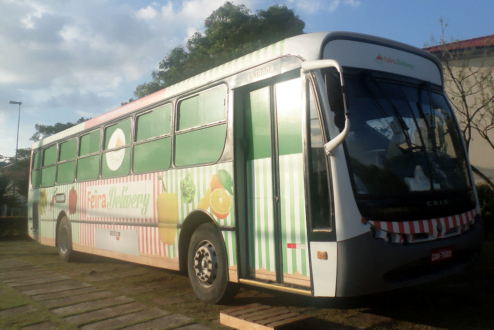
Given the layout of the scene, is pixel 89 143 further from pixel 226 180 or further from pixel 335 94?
pixel 335 94

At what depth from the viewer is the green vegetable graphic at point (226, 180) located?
521 cm

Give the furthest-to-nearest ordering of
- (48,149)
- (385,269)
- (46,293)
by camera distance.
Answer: (48,149) < (46,293) < (385,269)

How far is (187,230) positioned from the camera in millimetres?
6125

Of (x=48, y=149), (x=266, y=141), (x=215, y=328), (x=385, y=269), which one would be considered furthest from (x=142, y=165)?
(x=48, y=149)

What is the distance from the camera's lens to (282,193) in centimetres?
462

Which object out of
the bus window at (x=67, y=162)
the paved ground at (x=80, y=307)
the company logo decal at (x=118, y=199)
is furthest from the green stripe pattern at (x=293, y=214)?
the bus window at (x=67, y=162)

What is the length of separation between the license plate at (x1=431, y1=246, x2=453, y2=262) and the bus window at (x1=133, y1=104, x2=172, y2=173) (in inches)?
158

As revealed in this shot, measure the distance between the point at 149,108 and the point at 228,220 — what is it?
3075 mm

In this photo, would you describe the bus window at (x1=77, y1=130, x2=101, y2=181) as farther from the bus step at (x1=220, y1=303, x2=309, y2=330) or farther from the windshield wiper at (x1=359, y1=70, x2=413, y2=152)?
the windshield wiper at (x1=359, y1=70, x2=413, y2=152)

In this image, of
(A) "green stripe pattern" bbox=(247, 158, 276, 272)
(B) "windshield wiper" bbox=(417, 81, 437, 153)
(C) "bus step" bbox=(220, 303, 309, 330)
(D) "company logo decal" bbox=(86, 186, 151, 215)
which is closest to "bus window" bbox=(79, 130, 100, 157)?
(D) "company logo decal" bbox=(86, 186, 151, 215)

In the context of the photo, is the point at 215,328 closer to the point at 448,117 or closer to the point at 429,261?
the point at 429,261

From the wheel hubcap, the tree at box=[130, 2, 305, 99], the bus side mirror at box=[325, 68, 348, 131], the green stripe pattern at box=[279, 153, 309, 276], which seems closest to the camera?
the bus side mirror at box=[325, 68, 348, 131]

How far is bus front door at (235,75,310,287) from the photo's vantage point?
4.43 metres

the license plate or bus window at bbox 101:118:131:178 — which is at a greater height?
bus window at bbox 101:118:131:178
